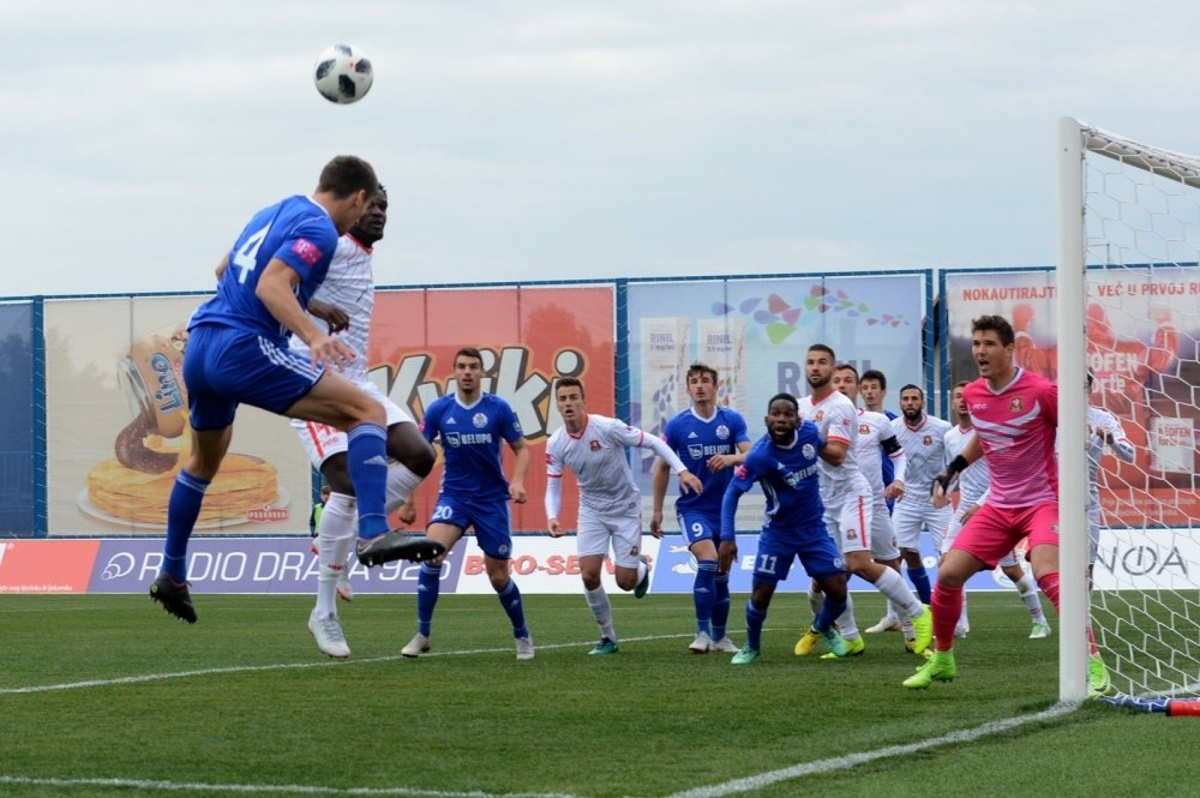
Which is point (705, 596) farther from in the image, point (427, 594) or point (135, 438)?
point (135, 438)

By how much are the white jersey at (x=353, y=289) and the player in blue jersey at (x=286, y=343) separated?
7.07 ft

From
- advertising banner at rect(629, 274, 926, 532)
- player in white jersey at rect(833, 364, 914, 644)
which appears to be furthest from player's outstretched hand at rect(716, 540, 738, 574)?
advertising banner at rect(629, 274, 926, 532)

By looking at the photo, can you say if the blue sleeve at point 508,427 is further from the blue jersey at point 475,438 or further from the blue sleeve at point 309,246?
the blue sleeve at point 309,246

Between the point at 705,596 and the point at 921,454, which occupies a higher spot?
the point at 921,454

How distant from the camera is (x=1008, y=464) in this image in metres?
9.66

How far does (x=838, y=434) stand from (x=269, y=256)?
664 centimetres

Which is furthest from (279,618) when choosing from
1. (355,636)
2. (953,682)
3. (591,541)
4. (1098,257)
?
(1098,257)

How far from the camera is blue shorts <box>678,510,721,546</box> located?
47.8ft

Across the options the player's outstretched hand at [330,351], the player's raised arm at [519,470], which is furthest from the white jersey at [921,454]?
the player's outstretched hand at [330,351]

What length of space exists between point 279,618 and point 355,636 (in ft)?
11.9

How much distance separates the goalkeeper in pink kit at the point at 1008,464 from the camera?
9555 mm

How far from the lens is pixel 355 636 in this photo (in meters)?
16.6

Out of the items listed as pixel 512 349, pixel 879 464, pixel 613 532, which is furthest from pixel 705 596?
pixel 512 349

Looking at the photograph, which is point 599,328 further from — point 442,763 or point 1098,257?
point 442,763
